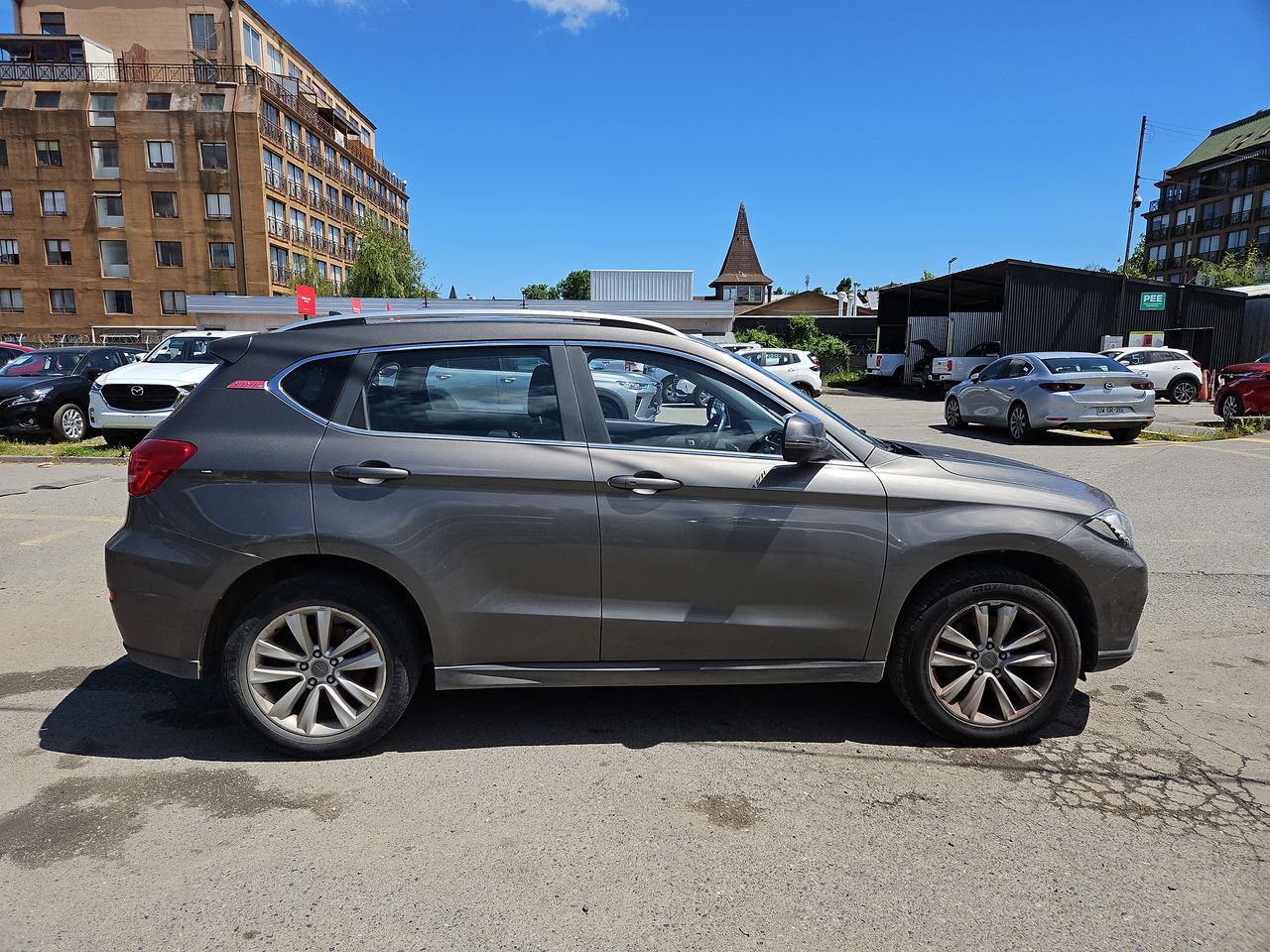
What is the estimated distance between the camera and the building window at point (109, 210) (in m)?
50.8

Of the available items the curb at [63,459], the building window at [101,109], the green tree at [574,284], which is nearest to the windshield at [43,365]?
the curb at [63,459]

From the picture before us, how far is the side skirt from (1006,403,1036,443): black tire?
1271cm

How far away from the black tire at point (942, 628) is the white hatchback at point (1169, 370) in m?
25.0

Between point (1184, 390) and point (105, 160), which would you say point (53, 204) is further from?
point (1184, 390)

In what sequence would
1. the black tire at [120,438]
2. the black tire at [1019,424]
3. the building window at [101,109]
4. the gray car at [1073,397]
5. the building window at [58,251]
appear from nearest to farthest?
1. the black tire at [120,438]
2. the gray car at [1073,397]
3. the black tire at [1019,424]
4. the building window at [101,109]
5. the building window at [58,251]

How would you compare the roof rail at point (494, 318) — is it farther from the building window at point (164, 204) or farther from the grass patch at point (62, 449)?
the building window at point (164, 204)

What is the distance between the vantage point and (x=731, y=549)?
3301 millimetres

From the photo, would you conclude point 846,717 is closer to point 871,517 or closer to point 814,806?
point 814,806

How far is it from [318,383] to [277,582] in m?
0.84

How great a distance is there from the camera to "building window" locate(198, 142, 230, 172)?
50.1 m

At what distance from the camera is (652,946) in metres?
2.35

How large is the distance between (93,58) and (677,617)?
65909 mm

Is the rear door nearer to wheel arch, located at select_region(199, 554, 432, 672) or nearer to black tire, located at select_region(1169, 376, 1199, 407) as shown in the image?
wheel arch, located at select_region(199, 554, 432, 672)

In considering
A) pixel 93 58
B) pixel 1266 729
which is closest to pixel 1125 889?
pixel 1266 729
